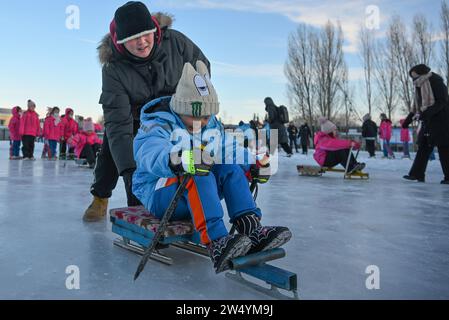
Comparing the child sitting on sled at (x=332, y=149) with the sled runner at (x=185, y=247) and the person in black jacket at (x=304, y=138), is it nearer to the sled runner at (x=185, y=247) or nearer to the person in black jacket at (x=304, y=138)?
the sled runner at (x=185, y=247)

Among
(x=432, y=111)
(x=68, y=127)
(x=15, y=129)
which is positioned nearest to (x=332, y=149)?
(x=432, y=111)

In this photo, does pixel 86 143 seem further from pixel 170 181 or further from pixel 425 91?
pixel 170 181

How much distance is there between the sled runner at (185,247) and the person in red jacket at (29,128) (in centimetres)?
961

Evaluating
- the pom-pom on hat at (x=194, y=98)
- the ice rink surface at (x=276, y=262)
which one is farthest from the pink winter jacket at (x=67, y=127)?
the pom-pom on hat at (x=194, y=98)

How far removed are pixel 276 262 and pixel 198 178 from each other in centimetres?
60

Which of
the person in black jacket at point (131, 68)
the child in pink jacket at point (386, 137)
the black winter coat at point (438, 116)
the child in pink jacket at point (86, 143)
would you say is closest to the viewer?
the person in black jacket at point (131, 68)

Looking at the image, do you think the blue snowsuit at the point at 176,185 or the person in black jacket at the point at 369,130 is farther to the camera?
the person in black jacket at the point at 369,130

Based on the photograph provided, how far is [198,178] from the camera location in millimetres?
1718

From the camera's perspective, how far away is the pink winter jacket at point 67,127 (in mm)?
11094

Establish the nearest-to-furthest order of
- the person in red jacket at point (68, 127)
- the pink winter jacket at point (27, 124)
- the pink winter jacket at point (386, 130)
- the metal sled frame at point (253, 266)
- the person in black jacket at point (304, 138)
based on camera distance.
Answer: the metal sled frame at point (253, 266) < the pink winter jacket at point (27, 124) < the person in red jacket at point (68, 127) < the pink winter jacket at point (386, 130) < the person in black jacket at point (304, 138)

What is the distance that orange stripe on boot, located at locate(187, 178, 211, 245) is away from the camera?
1687 mm
